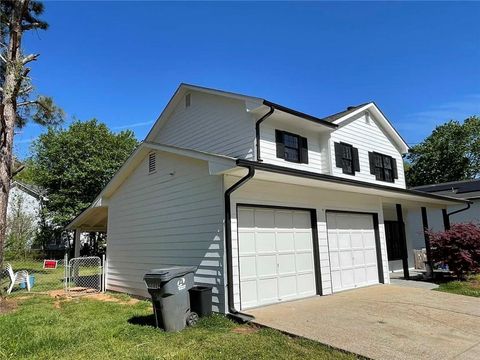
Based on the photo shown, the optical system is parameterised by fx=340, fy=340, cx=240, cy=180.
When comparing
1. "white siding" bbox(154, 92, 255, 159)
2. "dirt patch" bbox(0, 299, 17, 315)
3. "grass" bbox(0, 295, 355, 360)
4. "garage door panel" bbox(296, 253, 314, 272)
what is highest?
"white siding" bbox(154, 92, 255, 159)

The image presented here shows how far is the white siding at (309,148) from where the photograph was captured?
35.2ft

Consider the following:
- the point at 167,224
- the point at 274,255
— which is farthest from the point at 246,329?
the point at 167,224

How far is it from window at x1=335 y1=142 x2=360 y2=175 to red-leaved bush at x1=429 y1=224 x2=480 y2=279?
385cm

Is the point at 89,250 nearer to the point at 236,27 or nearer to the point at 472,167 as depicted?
the point at 236,27

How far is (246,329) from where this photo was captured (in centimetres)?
646

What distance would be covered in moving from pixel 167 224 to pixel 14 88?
19.9ft

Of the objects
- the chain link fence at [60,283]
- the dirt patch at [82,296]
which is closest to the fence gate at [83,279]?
the chain link fence at [60,283]

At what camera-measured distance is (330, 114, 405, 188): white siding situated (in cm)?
1316

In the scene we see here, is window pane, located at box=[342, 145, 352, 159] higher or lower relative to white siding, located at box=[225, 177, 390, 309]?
higher

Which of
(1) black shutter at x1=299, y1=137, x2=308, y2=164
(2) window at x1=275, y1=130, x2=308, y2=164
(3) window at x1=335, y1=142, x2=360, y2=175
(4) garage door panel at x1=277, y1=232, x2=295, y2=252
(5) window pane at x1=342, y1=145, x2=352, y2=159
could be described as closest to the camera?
(4) garage door panel at x1=277, y1=232, x2=295, y2=252

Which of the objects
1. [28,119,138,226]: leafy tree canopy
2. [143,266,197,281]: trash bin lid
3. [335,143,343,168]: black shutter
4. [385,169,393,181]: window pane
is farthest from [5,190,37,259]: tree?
[385,169,393,181]: window pane

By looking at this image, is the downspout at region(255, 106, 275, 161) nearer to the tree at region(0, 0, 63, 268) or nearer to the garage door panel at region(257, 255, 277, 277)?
the garage door panel at region(257, 255, 277, 277)

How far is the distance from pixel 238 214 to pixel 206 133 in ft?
17.2

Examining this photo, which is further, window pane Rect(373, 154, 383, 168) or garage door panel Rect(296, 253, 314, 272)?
window pane Rect(373, 154, 383, 168)
